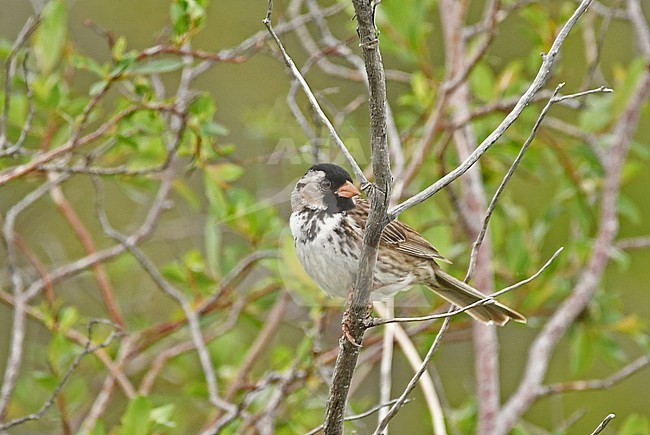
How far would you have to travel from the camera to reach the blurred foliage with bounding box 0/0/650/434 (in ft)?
11.1

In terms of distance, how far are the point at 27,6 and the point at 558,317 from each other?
3.65 meters

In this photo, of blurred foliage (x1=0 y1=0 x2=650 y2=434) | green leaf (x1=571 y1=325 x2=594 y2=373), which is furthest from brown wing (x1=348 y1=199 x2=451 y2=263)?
green leaf (x1=571 y1=325 x2=594 y2=373)

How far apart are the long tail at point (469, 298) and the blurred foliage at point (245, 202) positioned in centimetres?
43

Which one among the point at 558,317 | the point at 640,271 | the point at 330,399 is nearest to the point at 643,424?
the point at 558,317

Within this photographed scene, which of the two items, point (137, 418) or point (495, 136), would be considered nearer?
point (495, 136)

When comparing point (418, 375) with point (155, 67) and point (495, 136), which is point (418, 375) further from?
point (155, 67)

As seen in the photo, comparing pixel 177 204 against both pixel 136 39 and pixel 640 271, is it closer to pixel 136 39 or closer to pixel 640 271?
pixel 136 39

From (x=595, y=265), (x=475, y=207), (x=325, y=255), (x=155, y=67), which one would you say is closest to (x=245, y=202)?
(x=155, y=67)

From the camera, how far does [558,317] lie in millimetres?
4109

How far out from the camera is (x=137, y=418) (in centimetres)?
305

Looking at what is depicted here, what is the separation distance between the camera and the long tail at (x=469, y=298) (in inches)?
123

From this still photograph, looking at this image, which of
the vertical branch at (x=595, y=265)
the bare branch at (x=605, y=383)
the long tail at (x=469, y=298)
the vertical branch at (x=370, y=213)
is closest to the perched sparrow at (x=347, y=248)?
the long tail at (x=469, y=298)

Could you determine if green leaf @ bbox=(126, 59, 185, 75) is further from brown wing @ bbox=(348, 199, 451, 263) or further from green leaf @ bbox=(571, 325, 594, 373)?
green leaf @ bbox=(571, 325, 594, 373)

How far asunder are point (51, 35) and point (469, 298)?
5.70 feet
